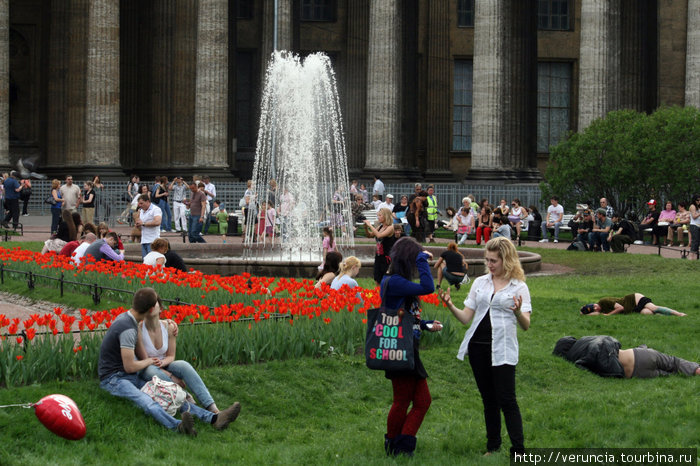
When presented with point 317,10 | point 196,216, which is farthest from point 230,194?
point 317,10

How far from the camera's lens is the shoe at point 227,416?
10.9m

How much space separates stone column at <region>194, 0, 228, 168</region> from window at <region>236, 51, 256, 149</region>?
10.0m

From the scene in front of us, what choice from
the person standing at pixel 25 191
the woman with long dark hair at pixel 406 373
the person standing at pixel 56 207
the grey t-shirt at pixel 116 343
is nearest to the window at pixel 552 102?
the person standing at pixel 25 191

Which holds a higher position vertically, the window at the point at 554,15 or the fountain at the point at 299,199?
the window at the point at 554,15

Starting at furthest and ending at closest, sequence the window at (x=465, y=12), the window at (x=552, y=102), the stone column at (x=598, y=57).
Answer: the window at (x=552, y=102), the window at (x=465, y=12), the stone column at (x=598, y=57)

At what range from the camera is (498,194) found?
44.2 m

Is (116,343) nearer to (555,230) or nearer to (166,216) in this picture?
(555,230)

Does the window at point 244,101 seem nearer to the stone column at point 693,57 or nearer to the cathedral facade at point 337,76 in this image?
the cathedral facade at point 337,76

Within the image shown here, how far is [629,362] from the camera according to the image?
13.6 meters

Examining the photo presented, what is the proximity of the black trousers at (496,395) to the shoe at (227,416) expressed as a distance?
2346 millimetres

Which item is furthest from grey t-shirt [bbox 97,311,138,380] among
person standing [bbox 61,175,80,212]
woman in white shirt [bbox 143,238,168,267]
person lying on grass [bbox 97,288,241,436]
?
person standing [bbox 61,175,80,212]

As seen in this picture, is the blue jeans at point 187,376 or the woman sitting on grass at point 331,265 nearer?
the blue jeans at point 187,376

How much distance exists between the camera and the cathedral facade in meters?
43.7

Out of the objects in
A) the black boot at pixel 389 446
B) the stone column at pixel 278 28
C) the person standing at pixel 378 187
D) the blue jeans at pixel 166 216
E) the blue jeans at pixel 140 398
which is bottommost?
the black boot at pixel 389 446
